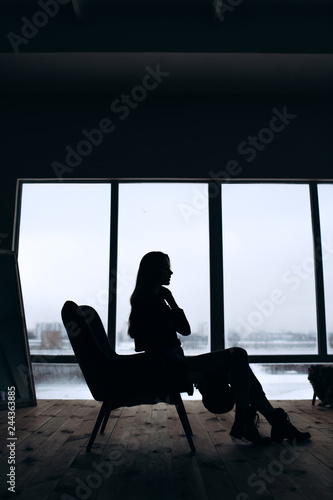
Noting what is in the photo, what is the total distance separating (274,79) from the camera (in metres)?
4.92

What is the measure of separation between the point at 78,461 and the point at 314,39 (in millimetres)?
4338

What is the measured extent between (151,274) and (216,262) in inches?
98.2

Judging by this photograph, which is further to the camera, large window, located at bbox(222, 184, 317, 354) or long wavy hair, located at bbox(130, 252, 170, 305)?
large window, located at bbox(222, 184, 317, 354)

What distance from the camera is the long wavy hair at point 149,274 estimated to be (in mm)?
2701

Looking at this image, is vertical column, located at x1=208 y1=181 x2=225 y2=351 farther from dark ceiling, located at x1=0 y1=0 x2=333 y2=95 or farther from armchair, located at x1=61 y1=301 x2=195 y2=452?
armchair, located at x1=61 y1=301 x2=195 y2=452

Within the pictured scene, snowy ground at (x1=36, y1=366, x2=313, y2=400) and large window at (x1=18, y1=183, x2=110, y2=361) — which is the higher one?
large window at (x1=18, y1=183, x2=110, y2=361)

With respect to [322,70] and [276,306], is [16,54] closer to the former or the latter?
[322,70]

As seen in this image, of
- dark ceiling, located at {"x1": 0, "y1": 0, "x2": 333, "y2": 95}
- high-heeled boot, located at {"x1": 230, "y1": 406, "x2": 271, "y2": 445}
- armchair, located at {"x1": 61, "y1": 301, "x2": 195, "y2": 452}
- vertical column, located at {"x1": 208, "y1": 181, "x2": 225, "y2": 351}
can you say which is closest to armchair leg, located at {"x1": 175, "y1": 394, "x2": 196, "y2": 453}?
armchair, located at {"x1": 61, "y1": 301, "x2": 195, "y2": 452}

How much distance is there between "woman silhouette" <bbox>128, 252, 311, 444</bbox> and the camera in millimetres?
2566

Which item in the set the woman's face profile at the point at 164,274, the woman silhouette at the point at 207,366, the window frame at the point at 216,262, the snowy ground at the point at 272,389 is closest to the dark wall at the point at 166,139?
the window frame at the point at 216,262

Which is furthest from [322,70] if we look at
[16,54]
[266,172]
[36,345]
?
[36,345]

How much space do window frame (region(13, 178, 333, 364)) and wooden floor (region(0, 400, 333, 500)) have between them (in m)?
1.36

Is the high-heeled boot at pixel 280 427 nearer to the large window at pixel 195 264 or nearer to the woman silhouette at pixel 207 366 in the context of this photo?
the woman silhouette at pixel 207 366

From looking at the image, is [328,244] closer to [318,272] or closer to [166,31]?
[318,272]
